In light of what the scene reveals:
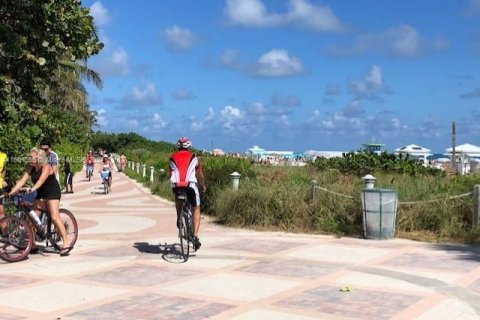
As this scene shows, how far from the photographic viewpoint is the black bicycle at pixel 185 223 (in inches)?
350

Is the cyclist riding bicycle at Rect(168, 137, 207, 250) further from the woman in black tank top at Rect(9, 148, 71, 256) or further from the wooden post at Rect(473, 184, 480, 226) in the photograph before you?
the wooden post at Rect(473, 184, 480, 226)

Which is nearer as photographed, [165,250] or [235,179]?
[165,250]

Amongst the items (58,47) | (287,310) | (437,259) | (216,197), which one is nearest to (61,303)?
(287,310)

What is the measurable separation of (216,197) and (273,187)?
7.06 ft

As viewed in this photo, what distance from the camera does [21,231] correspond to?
8.69m

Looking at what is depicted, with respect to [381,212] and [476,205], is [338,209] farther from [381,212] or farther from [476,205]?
[476,205]

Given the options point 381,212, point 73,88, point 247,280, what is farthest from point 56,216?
point 73,88

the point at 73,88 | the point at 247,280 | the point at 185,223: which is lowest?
the point at 247,280

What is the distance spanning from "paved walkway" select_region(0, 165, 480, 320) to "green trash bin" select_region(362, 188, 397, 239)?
29 centimetres

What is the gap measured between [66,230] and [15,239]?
97cm

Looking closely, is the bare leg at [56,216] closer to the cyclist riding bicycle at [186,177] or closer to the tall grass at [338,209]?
the cyclist riding bicycle at [186,177]

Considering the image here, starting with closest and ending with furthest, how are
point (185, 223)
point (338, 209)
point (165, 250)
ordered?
point (185, 223)
point (165, 250)
point (338, 209)

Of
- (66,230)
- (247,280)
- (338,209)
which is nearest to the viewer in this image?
(247,280)

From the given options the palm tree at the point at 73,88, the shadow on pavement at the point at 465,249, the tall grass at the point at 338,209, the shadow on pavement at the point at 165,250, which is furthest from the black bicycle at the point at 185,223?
the palm tree at the point at 73,88
